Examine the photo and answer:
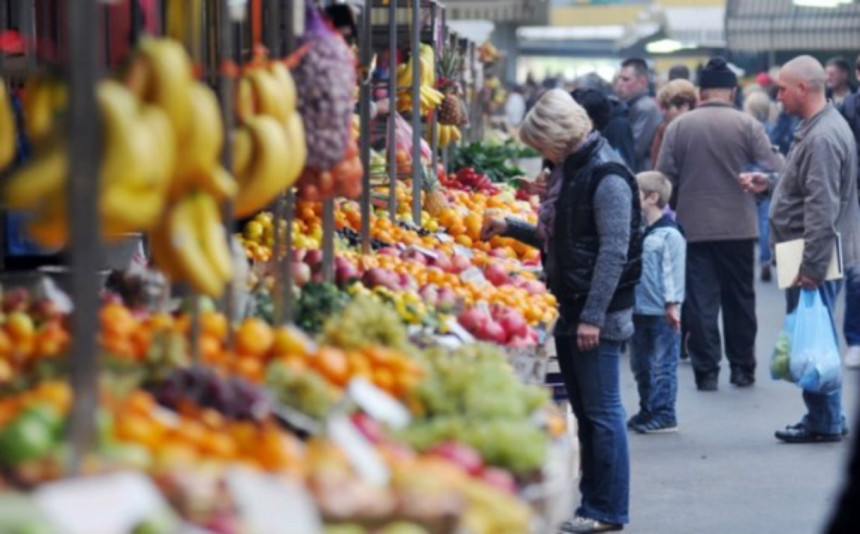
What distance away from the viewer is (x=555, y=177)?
A: 7.75 m

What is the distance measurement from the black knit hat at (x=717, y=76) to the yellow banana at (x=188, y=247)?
8.17 metres

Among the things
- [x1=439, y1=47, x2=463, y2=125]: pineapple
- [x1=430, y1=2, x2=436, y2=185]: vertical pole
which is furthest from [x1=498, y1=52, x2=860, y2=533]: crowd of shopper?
[x1=439, y1=47, x2=463, y2=125]: pineapple

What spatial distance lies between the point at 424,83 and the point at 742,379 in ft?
9.53

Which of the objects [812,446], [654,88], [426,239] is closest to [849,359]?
[812,446]

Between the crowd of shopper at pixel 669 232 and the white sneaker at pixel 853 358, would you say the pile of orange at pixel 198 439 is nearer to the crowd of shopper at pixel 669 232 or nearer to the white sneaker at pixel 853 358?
the crowd of shopper at pixel 669 232

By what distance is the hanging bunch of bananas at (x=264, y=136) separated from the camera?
4.80 m

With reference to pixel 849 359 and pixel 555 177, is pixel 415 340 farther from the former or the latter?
pixel 849 359

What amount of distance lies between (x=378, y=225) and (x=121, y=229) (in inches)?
203

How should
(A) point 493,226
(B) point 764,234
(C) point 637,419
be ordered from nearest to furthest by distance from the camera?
(A) point 493,226 → (C) point 637,419 → (B) point 764,234

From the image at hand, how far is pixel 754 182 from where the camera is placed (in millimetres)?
11688

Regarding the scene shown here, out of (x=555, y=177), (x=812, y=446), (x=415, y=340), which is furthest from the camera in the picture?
(x=812, y=446)

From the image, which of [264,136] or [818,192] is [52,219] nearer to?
[264,136]

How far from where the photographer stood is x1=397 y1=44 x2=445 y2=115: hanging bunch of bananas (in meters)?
11.7

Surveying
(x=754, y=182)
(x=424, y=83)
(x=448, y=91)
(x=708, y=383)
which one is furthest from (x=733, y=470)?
(x=448, y=91)
